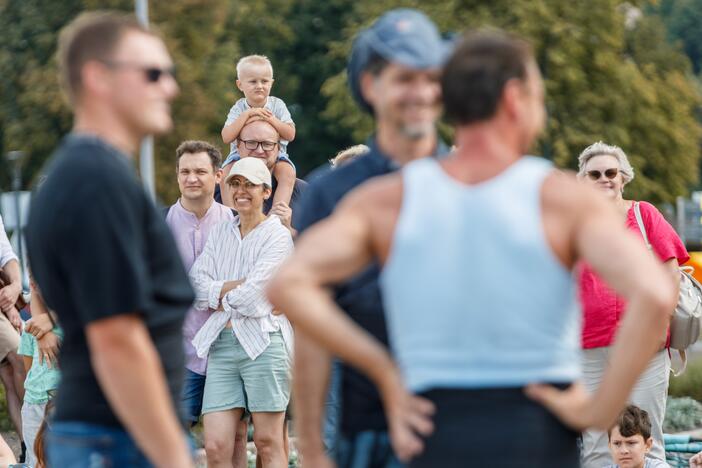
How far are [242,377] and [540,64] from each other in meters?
35.2

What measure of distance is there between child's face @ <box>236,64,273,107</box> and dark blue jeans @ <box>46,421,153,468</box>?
6197mm

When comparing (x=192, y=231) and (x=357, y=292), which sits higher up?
(x=357, y=292)

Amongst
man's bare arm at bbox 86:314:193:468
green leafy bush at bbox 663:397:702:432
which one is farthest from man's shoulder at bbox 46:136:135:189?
green leafy bush at bbox 663:397:702:432

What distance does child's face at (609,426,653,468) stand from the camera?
8438 mm

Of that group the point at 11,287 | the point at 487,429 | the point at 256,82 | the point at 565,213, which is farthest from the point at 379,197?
the point at 11,287

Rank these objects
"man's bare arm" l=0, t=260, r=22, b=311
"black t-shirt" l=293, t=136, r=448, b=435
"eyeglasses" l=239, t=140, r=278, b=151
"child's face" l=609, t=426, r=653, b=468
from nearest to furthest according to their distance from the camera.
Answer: "black t-shirt" l=293, t=136, r=448, b=435 → "child's face" l=609, t=426, r=653, b=468 → "eyeglasses" l=239, t=140, r=278, b=151 → "man's bare arm" l=0, t=260, r=22, b=311

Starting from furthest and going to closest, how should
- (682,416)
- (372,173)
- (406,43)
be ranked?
(682,416)
(372,173)
(406,43)

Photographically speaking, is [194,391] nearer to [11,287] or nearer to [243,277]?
[243,277]

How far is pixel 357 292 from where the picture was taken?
4.50 m

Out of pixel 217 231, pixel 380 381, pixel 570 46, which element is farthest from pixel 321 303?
pixel 570 46

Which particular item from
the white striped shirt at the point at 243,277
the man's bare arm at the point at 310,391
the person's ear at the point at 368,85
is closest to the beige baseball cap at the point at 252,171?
the white striped shirt at the point at 243,277

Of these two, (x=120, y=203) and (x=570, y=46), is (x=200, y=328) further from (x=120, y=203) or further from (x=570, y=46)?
(x=570, y=46)

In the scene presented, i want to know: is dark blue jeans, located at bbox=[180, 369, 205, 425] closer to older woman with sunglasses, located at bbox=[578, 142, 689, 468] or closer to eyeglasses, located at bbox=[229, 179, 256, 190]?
eyeglasses, located at bbox=[229, 179, 256, 190]

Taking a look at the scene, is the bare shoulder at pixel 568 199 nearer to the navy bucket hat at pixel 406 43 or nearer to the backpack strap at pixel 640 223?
the navy bucket hat at pixel 406 43
